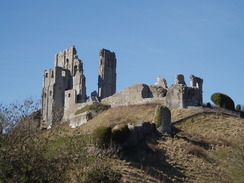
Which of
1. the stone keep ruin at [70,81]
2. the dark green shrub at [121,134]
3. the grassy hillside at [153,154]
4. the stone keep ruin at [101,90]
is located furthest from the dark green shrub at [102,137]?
the stone keep ruin at [70,81]

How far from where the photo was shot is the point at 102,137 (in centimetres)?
2633

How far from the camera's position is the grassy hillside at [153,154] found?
1998 centimetres

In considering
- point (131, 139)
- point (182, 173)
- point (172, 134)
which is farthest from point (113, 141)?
point (172, 134)

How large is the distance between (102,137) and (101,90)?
54110 millimetres

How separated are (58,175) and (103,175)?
1.93 metres

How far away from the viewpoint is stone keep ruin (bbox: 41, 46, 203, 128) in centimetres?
4712

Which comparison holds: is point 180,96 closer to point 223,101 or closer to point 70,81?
point 223,101

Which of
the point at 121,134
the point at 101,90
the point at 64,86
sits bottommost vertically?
the point at 121,134

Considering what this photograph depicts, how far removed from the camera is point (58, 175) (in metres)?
19.8

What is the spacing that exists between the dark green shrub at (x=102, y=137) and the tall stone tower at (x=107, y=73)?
52793mm

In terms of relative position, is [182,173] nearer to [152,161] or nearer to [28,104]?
[152,161]

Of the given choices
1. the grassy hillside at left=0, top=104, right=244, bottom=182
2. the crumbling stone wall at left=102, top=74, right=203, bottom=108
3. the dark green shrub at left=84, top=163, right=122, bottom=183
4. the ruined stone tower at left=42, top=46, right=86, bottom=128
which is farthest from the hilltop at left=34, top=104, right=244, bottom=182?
the ruined stone tower at left=42, top=46, right=86, bottom=128

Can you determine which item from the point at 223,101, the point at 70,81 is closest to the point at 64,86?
the point at 70,81

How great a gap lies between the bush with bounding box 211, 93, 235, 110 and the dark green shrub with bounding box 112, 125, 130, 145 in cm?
2509
